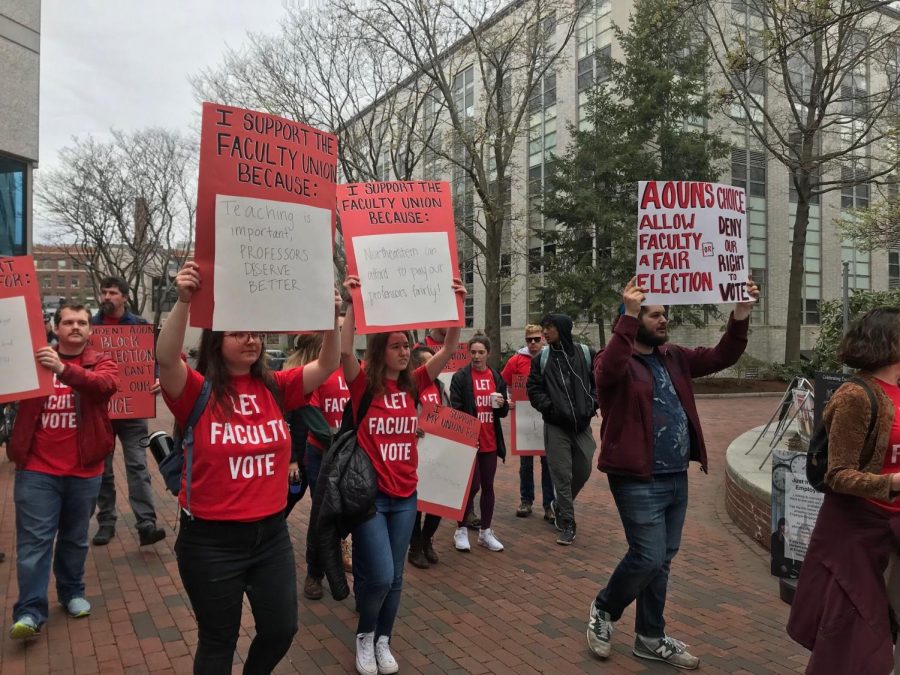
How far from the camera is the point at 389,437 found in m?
3.73

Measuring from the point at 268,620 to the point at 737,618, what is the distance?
3.23 m

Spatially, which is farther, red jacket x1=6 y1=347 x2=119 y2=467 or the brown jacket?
red jacket x1=6 y1=347 x2=119 y2=467

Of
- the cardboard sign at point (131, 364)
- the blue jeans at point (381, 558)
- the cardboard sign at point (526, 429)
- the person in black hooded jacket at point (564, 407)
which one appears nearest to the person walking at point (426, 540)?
the person in black hooded jacket at point (564, 407)

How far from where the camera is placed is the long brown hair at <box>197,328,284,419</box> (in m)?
2.75

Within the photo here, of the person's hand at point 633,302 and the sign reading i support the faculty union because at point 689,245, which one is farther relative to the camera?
the sign reading i support the faculty union because at point 689,245

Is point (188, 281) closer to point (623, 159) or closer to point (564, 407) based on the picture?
point (564, 407)

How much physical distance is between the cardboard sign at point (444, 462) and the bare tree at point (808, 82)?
415 centimetres

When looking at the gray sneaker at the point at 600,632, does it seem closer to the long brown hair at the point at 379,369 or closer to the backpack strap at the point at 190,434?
the long brown hair at the point at 379,369

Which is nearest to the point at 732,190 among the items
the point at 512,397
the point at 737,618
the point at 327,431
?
the point at 737,618

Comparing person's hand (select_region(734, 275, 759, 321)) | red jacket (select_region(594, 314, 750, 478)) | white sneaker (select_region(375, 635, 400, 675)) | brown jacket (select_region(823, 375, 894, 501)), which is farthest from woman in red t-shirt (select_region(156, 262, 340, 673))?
person's hand (select_region(734, 275, 759, 321))

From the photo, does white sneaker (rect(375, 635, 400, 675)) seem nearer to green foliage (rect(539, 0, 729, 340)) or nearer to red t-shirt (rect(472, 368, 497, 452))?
red t-shirt (rect(472, 368, 497, 452))

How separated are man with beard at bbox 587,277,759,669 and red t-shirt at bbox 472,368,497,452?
98.4 inches

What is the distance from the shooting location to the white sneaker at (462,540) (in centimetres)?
600

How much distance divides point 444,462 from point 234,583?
2.81 metres
